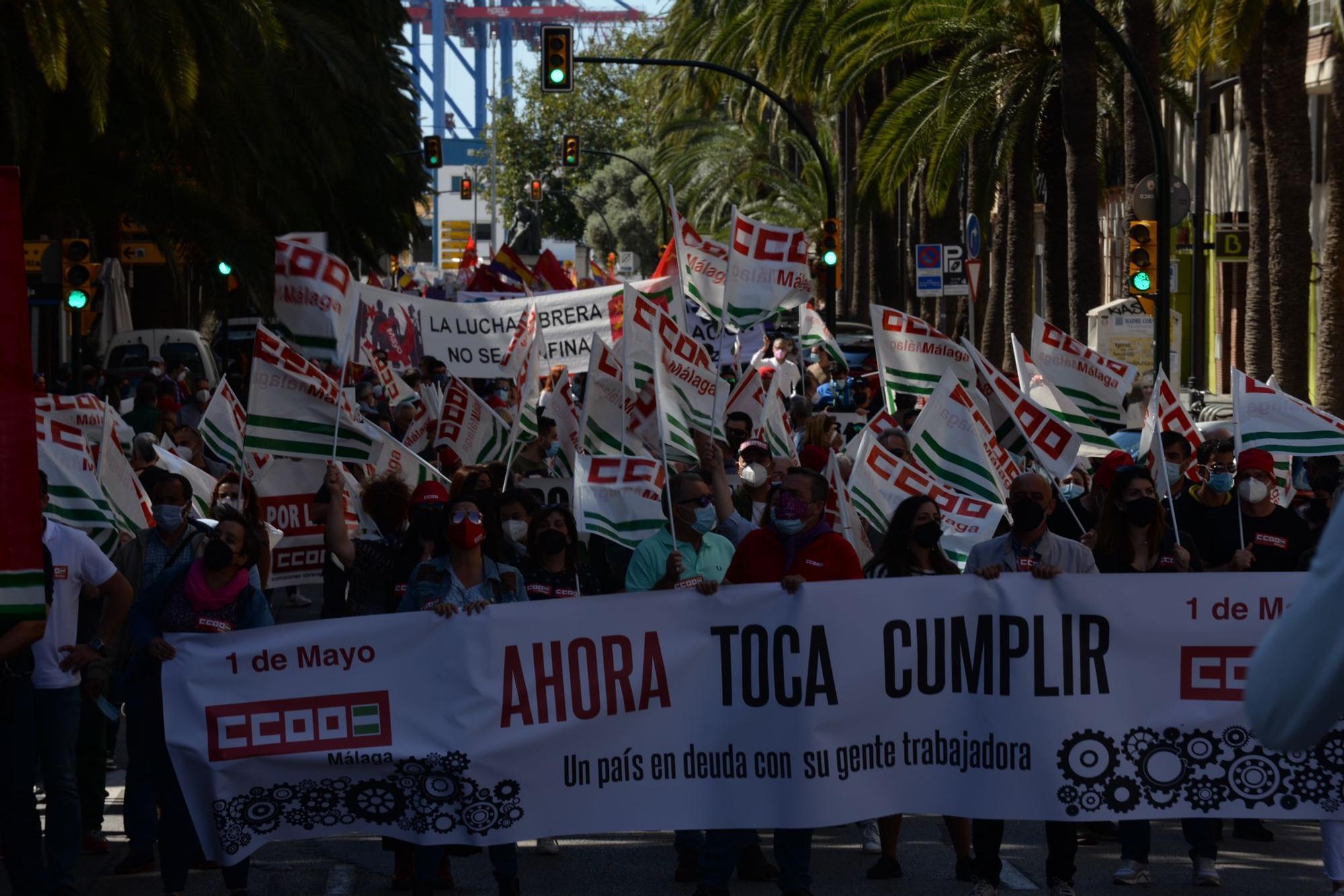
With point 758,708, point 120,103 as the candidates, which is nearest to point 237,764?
point 758,708

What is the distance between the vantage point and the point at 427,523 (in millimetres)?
7664

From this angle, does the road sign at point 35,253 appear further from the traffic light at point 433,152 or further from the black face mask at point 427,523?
the traffic light at point 433,152

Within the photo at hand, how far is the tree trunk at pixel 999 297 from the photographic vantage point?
29.5 m

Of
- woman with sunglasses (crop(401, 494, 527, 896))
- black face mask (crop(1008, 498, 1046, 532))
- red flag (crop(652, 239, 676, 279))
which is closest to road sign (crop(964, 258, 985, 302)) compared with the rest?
red flag (crop(652, 239, 676, 279))

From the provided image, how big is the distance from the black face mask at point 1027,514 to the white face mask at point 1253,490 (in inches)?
67.8

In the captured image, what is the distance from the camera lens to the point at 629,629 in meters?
6.94

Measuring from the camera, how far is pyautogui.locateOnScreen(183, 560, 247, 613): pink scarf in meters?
6.82

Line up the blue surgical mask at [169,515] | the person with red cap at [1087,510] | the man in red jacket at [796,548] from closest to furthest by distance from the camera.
A: the man in red jacket at [796,548]
the blue surgical mask at [169,515]
the person with red cap at [1087,510]

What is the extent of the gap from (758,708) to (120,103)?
46.5 feet

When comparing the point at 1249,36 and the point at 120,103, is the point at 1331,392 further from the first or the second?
the point at 120,103

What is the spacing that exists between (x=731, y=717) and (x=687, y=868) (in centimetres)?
91

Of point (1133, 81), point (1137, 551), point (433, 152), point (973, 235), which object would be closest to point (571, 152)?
point (433, 152)

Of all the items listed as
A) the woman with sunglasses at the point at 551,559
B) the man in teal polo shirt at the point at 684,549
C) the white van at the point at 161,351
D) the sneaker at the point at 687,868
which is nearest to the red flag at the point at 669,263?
the man in teal polo shirt at the point at 684,549

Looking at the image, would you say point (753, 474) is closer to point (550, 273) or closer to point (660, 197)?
point (550, 273)
